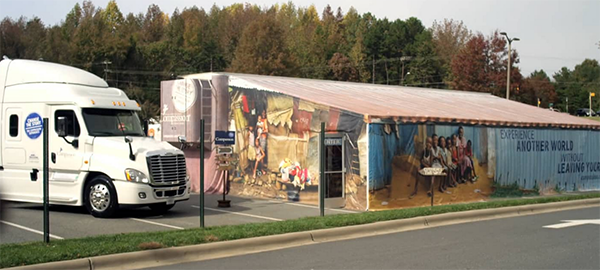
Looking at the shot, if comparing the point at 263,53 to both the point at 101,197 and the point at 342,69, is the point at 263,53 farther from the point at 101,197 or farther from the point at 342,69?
the point at 101,197

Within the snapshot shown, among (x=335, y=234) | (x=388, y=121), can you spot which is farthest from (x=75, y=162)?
(x=388, y=121)

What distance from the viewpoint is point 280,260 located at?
10.1m

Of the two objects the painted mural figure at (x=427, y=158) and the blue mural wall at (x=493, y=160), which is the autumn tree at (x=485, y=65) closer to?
the blue mural wall at (x=493, y=160)

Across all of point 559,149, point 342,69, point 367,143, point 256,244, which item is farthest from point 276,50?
point 256,244

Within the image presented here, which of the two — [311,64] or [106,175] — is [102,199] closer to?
[106,175]

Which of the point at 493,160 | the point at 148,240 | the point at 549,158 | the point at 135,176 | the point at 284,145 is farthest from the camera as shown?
the point at 549,158

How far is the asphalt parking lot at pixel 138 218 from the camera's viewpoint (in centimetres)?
1267

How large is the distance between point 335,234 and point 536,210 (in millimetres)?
8214

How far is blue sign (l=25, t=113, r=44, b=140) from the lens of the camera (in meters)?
15.6

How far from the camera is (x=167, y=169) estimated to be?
50.9ft

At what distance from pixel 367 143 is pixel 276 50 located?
48.4 m

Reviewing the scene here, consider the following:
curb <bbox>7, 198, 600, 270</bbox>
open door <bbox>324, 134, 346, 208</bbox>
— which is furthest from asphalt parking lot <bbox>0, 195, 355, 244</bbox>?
curb <bbox>7, 198, 600, 270</bbox>

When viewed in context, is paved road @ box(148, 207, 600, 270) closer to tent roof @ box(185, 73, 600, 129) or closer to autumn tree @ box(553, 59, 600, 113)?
tent roof @ box(185, 73, 600, 129)

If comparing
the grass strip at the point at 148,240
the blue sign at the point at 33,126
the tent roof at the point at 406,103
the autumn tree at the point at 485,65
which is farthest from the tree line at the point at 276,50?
the grass strip at the point at 148,240
